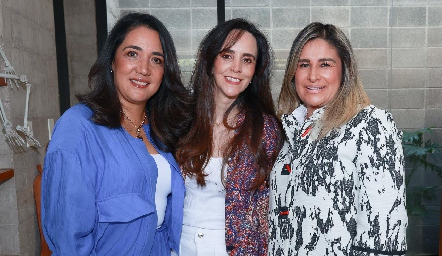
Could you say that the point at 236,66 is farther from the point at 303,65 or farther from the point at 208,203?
the point at 208,203

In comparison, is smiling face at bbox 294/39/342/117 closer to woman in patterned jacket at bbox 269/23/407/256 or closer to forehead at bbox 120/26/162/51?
woman in patterned jacket at bbox 269/23/407/256

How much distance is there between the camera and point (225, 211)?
1.53 meters

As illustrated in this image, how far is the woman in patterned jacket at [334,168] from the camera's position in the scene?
1.12 metres

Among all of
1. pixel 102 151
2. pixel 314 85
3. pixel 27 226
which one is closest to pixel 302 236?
pixel 314 85

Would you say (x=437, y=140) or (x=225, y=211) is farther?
(x=437, y=140)

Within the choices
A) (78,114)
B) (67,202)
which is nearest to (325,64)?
(78,114)

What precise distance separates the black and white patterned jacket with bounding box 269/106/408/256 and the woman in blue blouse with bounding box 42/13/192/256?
481 millimetres

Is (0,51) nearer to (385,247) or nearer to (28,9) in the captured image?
(28,9)

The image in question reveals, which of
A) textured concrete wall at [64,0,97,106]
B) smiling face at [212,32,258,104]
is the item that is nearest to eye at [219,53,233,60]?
smiling face at [212,32,258,104]

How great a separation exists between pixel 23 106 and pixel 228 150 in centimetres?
130

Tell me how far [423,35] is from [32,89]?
278 centimetres

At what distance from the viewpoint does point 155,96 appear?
1.65 m

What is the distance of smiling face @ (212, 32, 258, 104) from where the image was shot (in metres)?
1.66

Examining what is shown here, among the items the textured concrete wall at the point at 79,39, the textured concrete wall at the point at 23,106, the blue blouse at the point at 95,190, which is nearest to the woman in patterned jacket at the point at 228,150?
the blue blouse at the point at 95,190
